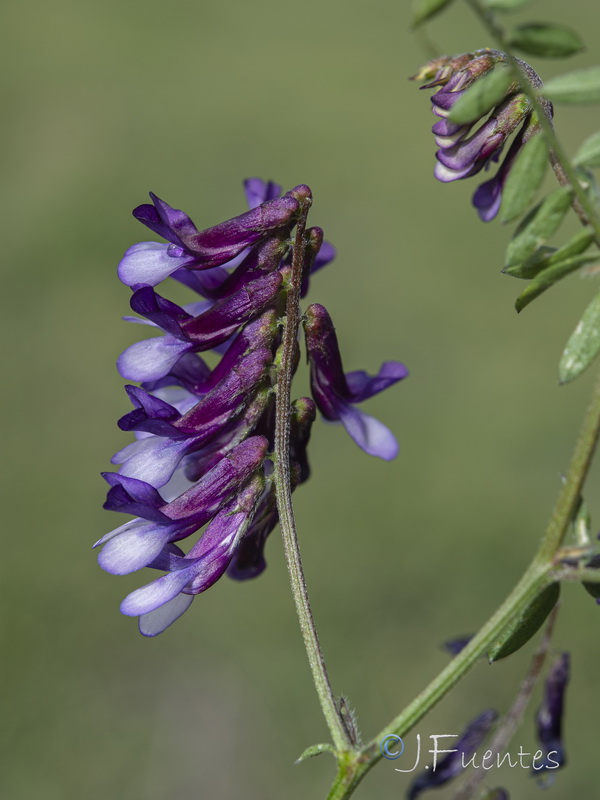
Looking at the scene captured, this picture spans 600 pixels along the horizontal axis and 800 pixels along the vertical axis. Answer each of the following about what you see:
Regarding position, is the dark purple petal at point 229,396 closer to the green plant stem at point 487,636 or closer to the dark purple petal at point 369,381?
the dark purple petal at point 369,381

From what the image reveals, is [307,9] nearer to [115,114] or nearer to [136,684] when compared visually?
[115,114]

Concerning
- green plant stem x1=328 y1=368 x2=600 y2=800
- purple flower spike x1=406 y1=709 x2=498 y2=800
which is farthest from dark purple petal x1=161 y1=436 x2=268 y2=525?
purple flower spike x1=406 y1=709 x2=498 y2=800

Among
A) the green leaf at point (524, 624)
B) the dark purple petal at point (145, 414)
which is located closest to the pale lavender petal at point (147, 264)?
the dark purple petal at point (145, 414)

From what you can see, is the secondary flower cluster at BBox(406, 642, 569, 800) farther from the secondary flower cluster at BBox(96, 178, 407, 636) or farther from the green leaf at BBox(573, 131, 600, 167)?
the green leaf at BBox(573, 131, 600, 167)

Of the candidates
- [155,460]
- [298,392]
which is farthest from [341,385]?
[298,392]

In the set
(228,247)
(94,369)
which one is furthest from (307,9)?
(228,247)

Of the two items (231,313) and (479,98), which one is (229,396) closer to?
(231,313)
